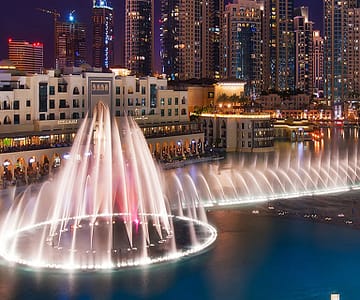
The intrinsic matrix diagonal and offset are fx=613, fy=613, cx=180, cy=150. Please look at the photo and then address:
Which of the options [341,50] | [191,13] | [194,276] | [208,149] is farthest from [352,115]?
[194,276]

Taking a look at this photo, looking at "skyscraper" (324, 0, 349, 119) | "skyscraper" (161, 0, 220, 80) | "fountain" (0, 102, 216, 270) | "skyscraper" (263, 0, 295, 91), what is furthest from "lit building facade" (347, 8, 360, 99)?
"fountain" (0, 102, 216, 270)

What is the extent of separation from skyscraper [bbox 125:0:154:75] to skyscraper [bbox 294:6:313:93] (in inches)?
1340

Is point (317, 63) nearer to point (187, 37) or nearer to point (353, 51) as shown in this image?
point (353, 51)

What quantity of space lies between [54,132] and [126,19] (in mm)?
80304

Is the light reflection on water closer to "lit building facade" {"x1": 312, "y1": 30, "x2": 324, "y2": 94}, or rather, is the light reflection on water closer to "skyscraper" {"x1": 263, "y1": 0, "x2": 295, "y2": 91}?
"skyscraper" {"x1": 263, "y1": 0, "x2": 295, "y2": 91}

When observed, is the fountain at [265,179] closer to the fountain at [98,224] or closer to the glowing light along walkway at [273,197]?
the glowing light along walkway at [273,197]

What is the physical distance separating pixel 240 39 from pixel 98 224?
291 feet

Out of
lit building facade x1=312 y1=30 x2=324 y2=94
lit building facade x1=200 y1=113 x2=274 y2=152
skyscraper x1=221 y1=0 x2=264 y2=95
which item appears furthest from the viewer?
lit building facade x1=312 y1=30 x2=324 y2=94

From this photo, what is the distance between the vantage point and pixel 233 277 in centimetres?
1641

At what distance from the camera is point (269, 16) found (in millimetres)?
126438

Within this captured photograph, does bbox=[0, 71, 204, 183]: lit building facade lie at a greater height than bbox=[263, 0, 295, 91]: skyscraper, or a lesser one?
lesser

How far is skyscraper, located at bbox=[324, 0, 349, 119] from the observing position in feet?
389

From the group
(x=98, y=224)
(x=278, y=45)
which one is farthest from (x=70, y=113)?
(x=278, y=45)

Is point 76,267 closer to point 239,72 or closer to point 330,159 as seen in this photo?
point 330,159
